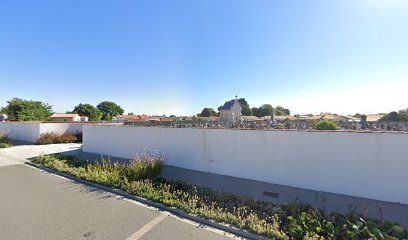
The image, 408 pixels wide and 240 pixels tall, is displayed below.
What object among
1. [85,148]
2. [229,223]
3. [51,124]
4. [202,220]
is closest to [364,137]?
[229,223]

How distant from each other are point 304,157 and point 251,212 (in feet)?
8.32

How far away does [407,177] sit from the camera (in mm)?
4672

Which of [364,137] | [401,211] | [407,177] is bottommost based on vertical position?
[401,211]

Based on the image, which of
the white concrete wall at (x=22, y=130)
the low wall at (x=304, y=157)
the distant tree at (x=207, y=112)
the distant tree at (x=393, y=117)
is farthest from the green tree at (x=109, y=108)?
the distant tree at (x=393, y=117)

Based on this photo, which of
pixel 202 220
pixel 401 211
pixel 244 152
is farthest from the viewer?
pixel 244 152

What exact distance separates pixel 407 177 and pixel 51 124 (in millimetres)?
22739

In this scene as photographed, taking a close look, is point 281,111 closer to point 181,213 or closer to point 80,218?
point 181,213

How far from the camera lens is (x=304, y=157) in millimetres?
5754

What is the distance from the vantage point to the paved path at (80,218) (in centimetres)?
364

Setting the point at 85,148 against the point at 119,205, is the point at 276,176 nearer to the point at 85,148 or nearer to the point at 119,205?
the point at 119,205

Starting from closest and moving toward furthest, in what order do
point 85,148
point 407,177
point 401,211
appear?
point 401,211
point 407,177
point 85,148

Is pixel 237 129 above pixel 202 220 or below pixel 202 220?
above

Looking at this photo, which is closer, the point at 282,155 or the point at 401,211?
the point at 401,211

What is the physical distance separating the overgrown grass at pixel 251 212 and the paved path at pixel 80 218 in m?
0.42
